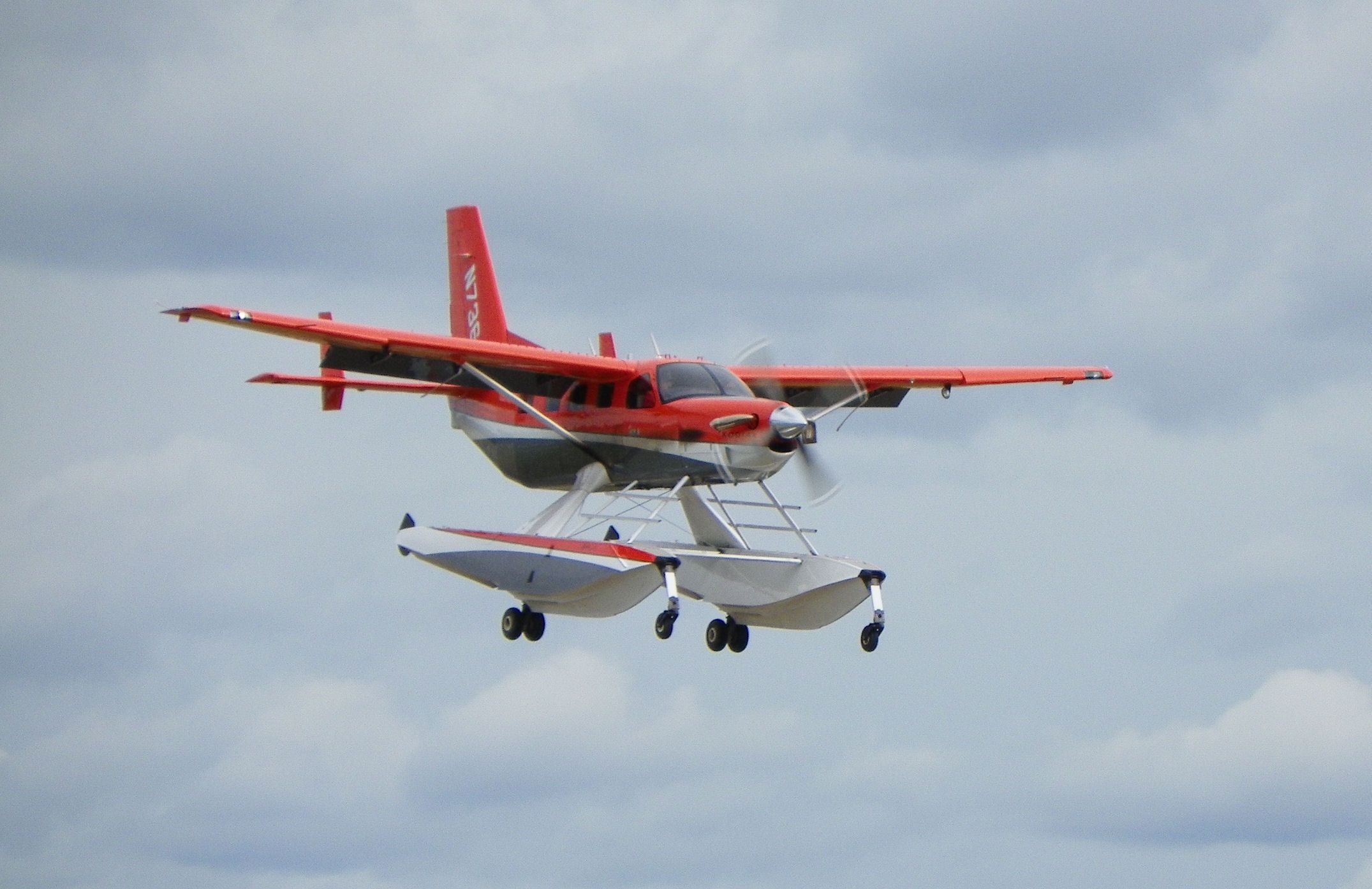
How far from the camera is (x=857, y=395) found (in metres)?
30.3

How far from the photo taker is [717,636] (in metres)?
31.3

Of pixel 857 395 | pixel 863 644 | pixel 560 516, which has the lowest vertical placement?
pixel 863 644

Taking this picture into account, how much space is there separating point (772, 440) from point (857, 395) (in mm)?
3131

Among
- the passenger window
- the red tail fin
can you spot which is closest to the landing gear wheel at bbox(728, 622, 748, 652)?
the passenger window

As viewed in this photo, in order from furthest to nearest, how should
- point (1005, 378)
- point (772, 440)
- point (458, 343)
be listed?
1. point (1005, 378)
2. point (458, 343)
3. point (772, 440)

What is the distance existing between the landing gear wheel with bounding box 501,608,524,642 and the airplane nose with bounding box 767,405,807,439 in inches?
220

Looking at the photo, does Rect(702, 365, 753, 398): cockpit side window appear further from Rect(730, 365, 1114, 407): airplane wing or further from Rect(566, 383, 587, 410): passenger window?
Rect(566, 383, 587, 410): passenger window

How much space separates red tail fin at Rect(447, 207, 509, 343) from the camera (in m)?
34.1

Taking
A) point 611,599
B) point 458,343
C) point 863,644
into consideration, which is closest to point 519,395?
point 458,343

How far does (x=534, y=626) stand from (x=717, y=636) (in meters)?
2.82

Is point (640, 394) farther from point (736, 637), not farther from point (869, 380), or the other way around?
point (869, 380)

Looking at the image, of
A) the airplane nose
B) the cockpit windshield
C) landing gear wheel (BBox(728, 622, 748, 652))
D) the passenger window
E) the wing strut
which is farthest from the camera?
landing gear wheel (BBox(728, 622, 748, 652))

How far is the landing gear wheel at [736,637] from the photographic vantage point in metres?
31.2

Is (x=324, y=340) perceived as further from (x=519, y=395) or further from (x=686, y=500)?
(x=686, y=500)
